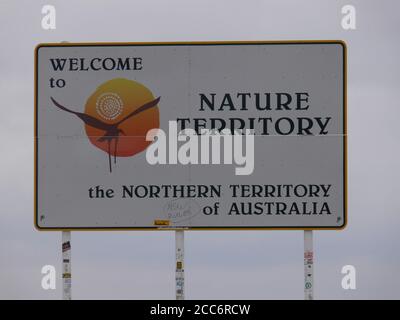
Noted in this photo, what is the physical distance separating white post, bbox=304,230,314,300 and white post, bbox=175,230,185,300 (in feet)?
7.38

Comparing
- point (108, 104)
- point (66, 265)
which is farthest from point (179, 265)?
point (108, 104)

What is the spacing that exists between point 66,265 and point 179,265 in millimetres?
2109

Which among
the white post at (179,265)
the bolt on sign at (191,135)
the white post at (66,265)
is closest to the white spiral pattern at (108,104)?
the bolt on sign at (191,135)

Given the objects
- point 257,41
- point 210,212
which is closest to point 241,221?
point 210,212

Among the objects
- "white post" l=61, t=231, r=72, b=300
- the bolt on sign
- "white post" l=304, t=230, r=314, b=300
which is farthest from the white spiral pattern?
"white post" l=304, t=230, r=314, b=300

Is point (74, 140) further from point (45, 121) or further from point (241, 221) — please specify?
point (241, 221)

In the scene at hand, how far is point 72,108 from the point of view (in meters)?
40.7

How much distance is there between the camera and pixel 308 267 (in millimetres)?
40312

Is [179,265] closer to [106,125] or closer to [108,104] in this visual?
[106,125]

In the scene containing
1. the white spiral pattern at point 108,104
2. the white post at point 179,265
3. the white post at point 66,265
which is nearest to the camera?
the white post at point 179,265

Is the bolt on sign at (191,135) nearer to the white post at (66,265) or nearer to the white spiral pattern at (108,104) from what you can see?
the white spiral pattern at (108,104)

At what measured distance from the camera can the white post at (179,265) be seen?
132 ft

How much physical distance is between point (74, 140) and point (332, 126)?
4.79 metres

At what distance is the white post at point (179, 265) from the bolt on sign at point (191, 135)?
28 cm
